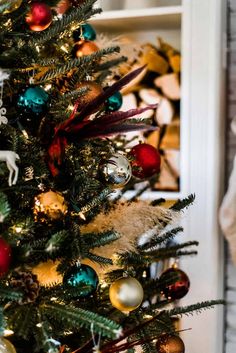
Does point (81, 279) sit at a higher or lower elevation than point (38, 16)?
lower

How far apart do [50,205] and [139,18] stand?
35.5 inches

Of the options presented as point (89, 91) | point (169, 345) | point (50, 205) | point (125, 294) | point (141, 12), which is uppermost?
point (141, 12)

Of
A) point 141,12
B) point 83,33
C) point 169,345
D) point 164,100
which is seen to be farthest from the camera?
point 164,100

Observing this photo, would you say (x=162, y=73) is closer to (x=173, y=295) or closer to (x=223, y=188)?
(x=223, y=188)

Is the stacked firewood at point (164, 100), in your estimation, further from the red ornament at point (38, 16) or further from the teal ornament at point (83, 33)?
the red ornament at point (38, 16)

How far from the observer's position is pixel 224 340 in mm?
1541

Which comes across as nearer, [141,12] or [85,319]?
[85,319]

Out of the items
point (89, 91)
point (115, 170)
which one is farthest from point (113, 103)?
point (115, 170)

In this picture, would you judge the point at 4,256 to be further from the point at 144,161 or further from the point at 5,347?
the point at 144,161

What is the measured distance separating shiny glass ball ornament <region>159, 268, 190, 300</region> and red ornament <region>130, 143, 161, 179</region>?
21 cm

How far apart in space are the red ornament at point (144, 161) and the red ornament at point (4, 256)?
15.1 inches

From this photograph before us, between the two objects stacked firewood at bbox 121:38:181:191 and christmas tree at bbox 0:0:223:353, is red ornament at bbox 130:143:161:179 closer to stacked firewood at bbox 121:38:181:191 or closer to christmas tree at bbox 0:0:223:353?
christmas tree at bbox 0:0:223:353

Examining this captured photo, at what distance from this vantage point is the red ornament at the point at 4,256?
0.69m

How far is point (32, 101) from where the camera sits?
0.85m
